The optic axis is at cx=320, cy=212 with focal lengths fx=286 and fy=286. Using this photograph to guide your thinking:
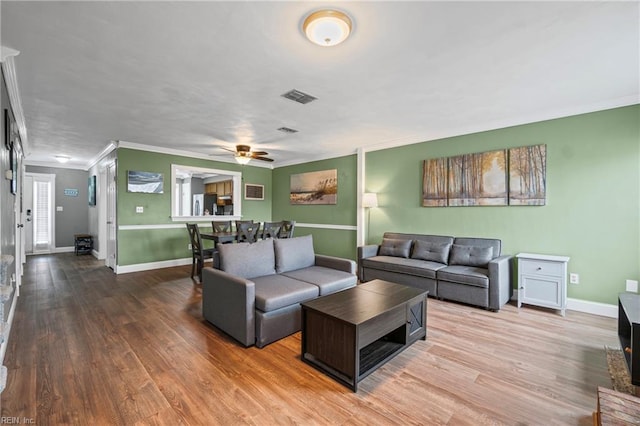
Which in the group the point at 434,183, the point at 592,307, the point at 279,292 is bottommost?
the point at 592,307

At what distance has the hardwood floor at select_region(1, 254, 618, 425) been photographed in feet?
5.75

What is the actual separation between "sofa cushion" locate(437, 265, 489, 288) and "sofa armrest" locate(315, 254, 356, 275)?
127 cm

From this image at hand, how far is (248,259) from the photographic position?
10.4ft

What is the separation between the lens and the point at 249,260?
3.18 meters

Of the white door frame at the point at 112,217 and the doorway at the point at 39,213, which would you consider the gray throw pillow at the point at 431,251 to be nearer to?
the white door frame at the point at 112,217

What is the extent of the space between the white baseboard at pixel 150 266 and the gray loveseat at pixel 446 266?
394 centimetres

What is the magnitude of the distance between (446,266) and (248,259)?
9.09 feet

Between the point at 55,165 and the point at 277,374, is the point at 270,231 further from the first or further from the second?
the point at 55,165

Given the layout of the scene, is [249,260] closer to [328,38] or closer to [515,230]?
[328,38]

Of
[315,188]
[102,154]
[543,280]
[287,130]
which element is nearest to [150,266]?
[102,154]

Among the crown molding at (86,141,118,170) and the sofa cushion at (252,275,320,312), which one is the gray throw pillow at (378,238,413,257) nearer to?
the sofa cushion at (252,275,320,312)

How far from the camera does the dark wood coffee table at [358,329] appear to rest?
2.01 metres

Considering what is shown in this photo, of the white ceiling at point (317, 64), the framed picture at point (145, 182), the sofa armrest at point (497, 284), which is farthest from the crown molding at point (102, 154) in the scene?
the sofa armrest at point (497, 284)

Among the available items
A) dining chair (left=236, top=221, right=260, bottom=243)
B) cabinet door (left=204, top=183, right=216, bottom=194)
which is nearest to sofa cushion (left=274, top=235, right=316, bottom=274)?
dining chair (left=236, top=221, right=260, bottom=243)
